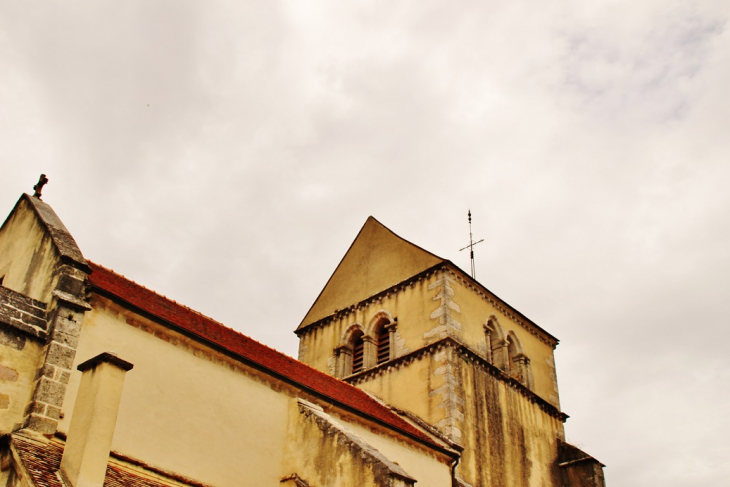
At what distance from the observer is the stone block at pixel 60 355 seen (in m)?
9.54

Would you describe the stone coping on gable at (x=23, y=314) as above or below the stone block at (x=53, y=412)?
above

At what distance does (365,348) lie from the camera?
65.4 ft

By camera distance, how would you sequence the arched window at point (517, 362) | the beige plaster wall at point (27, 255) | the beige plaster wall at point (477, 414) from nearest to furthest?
1. the beige plaster wall at point (27, 255)
2. the beige plaster wall at point (477, 414)
3. the arched window at point (517, 362)

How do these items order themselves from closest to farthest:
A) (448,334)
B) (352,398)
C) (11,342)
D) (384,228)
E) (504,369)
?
(11,342)
(352,398)
(448,334)
(504,369)
(384,228)

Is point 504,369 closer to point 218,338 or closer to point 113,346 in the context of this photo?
point 218,338

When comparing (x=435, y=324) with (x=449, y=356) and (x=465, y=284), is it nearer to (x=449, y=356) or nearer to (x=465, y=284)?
(x=449, y=356)

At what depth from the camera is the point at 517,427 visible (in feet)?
61.7

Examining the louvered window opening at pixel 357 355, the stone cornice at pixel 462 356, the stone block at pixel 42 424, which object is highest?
the louvered window opening at pixel 357 355

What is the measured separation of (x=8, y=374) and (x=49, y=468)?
1773 mm

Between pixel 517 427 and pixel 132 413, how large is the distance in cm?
1165

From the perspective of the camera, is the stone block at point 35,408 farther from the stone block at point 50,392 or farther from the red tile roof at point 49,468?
the red tile roof at point 49,468

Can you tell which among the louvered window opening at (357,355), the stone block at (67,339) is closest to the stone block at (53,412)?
the stone block at (67,339)

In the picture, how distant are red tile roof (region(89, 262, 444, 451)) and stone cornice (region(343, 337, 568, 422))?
7.19ft

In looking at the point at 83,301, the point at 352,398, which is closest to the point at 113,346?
the point at 83,301
